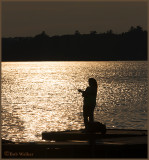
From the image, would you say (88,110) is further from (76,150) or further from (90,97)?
(76,150)

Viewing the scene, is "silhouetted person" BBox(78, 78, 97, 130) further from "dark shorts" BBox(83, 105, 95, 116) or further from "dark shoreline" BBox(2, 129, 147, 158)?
"dark shoreline" BBox(2, 129, 147, 158)

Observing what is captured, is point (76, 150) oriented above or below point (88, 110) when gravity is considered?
below

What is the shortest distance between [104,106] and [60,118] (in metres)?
13.8

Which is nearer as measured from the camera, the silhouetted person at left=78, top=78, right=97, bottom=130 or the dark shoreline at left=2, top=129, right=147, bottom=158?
the dark shoreline at left=2, top=129, right=147, bottom=158

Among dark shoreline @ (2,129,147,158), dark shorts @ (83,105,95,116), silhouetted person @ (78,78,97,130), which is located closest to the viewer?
dark shoreline @ (2,129,147,158)

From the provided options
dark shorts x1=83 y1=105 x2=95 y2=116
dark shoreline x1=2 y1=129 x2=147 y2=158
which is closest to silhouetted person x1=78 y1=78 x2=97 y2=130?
dark shorts x1=83 y1=105 x2=95 y2=116

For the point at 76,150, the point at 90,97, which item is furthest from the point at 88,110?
the point at 76,150

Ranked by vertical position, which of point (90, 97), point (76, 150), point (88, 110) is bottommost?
point (76, 150)

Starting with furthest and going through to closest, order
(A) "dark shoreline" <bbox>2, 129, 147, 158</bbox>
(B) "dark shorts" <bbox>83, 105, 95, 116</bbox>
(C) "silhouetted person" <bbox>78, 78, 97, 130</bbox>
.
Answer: (B) "dark shorts" <bbox>83, 105, 95, 116</bbox> < (C) "silhouetted person" <bbox>78, 78, 97, 130</bbox> < (A) "dark shoreline" <bbox>2, 129, 147, 158</bbox>

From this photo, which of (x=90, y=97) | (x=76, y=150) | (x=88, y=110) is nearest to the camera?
(x=76, y=150)

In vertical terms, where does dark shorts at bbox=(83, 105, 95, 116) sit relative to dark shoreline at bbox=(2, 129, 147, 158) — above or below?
above

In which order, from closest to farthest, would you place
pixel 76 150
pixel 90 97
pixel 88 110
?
1. pixel 76 150
2. pixel 90 97
3. pixel 88 110

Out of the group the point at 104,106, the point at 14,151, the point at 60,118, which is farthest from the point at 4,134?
the point at 104,106

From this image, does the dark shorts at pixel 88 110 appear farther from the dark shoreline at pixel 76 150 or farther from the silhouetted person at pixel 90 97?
the dark shoreline at pixel 76 150
